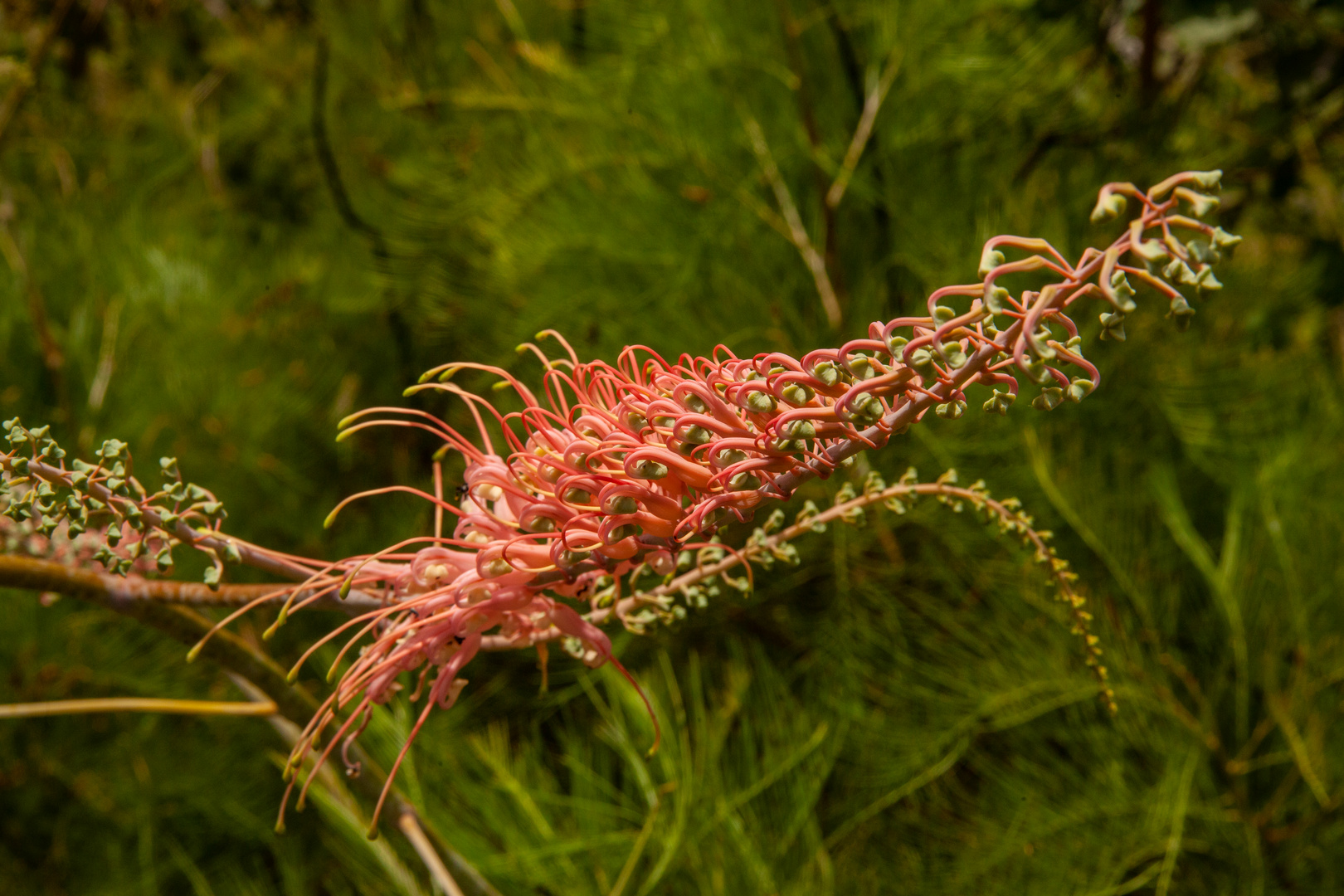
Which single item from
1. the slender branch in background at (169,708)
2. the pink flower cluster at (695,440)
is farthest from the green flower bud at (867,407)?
the slender branch in background at (169,708)

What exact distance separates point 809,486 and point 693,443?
0.43 metres

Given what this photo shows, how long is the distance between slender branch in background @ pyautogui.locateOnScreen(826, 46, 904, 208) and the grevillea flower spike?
0.44 metres

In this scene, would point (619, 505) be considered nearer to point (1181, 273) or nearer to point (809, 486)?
point (1181, 273)

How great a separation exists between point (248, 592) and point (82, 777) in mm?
645

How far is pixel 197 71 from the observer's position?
3.96 feet

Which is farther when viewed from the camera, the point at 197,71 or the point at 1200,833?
the point at 197,71

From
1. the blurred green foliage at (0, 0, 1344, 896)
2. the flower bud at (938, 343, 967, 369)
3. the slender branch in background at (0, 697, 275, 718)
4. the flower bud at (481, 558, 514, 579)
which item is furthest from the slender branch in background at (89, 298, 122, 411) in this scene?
the flower bud at (938, 343, 967, 369)

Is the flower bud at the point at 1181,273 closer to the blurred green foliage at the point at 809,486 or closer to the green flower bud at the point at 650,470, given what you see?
the green flower bud at the point at 650,470

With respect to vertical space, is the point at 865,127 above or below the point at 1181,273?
above

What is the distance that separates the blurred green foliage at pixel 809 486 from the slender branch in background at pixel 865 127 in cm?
1

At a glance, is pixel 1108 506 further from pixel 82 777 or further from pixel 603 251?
pixel 82 777

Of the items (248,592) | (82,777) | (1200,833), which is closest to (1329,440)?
(1200,833)

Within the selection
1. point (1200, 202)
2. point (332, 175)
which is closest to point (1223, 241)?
point (1200, 202)

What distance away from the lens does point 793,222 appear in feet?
2.26
